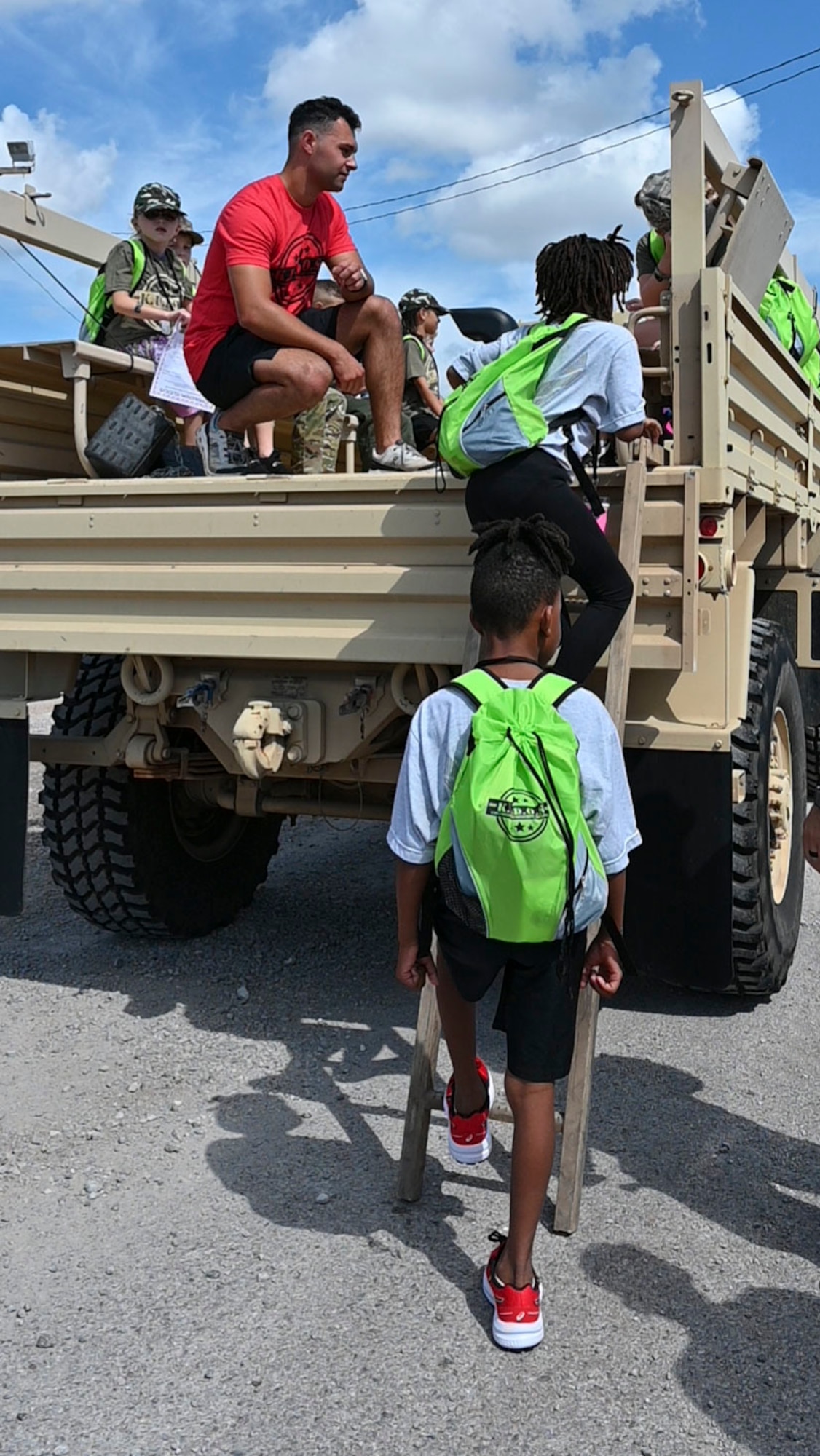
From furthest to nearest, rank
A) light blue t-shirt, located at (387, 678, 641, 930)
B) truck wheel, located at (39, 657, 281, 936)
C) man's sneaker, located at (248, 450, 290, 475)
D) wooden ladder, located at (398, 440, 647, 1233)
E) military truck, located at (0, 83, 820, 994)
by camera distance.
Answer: truck wheel, located at (39, 657, 281, 936)
man's sneaker, located at (248, 450, 290, 475)
military truck, located at (0, 83, 820, 994)
wooden ladder, located at (398, 440, 647, 1233)
light blue t-shirt, located at (387, 678, 641, 930)

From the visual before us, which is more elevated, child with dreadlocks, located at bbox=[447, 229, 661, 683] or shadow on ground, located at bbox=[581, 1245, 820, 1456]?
child with dreadlocks, located at bbox=[447, 229, 661, 683]

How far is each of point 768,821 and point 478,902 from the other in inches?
72.5

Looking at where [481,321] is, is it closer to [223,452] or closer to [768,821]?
[223,452]

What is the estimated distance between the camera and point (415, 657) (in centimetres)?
381

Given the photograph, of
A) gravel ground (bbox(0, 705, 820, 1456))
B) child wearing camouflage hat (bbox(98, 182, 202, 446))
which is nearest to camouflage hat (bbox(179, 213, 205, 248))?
child wearing camouflage hat (bbox(98, 182, 202, 446))

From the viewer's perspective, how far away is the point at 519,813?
257 centimetres

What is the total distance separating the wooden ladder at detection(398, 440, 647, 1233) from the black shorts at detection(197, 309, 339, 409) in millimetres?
1349

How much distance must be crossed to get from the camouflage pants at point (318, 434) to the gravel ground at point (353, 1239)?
1.95 m

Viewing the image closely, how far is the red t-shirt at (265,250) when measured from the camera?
433cm

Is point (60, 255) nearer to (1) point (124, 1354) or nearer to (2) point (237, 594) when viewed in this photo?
(2) point (237, 594)

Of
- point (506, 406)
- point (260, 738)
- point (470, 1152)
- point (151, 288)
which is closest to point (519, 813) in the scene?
point (470, 1152)

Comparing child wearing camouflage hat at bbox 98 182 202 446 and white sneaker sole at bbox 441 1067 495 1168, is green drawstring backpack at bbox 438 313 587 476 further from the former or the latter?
child wearing camouflage hat at bbox 98 182 202 446

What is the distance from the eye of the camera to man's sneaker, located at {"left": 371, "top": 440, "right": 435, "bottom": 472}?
13.6 feet

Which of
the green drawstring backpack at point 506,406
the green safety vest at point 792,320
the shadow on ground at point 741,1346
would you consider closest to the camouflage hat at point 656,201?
the green safety vest at point 792,320
